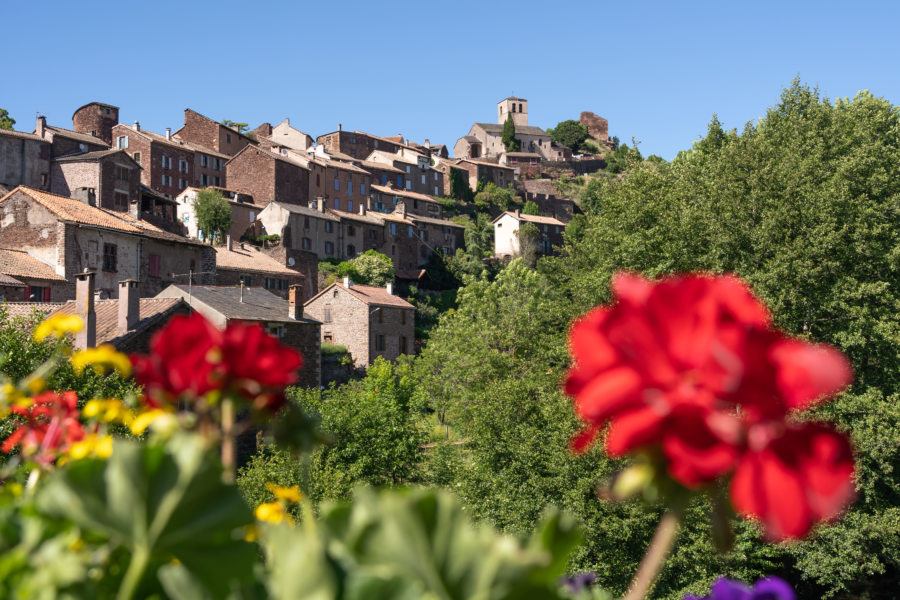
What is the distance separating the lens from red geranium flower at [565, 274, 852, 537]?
1031 mm

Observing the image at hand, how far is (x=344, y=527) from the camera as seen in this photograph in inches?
50.6

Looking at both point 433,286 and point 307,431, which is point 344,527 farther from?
point 433,286

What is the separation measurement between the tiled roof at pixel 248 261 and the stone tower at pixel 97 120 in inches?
926

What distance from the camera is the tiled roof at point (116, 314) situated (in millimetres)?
26938

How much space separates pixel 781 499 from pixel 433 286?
74.6m

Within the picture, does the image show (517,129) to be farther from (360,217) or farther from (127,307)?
(127,307)

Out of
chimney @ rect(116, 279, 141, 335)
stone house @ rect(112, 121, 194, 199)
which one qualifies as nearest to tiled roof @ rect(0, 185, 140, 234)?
chimney @ rect(116, 279, 141, 335)

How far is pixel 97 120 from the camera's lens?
73812mm

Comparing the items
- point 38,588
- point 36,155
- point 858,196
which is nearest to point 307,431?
point 38,588

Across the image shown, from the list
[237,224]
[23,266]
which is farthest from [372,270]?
[23,266]

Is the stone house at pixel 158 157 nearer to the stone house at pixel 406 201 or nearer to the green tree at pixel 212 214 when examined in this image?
the green tree at pixel 212 214

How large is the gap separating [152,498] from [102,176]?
62.2 meters

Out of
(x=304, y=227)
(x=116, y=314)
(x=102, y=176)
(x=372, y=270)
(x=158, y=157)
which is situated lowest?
(x=116, y=314)

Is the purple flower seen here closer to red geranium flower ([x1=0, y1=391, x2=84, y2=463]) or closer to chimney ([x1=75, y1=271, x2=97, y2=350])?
red geranium flower ([x1=0, y1=391, x2=84, y2=463])
